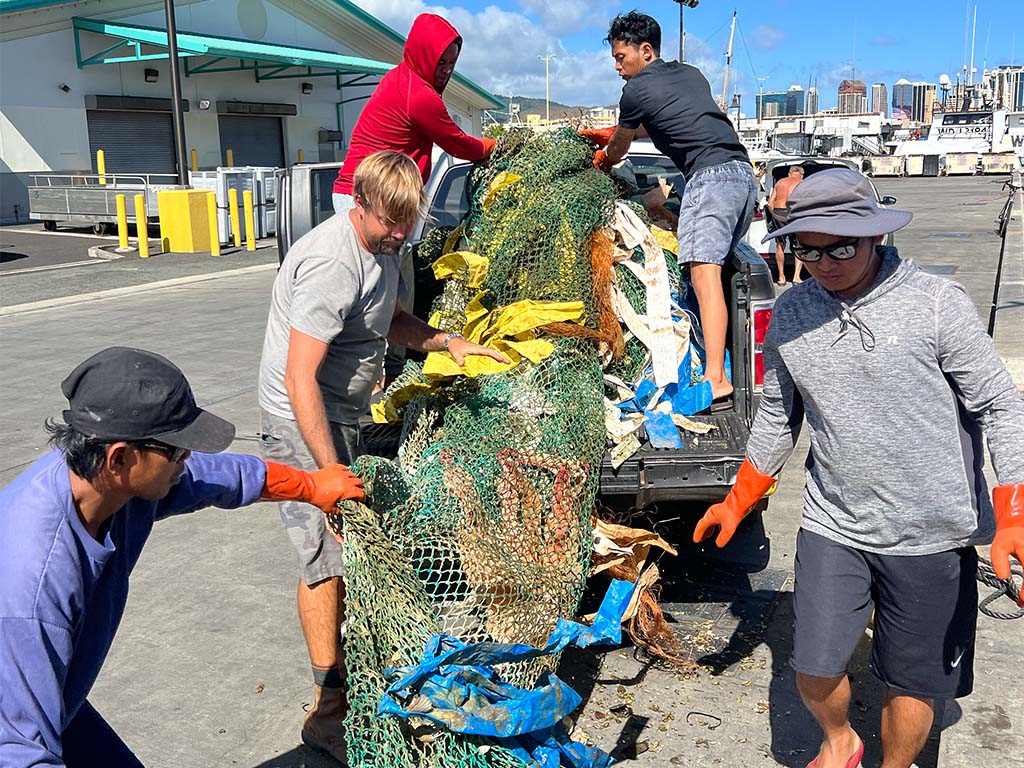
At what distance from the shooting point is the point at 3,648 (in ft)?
5.87

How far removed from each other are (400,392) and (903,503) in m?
2.12

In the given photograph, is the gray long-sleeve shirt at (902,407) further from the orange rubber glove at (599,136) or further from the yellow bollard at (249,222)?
the yellow bollard at (249,222)

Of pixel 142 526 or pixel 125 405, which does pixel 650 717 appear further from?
pixel 125 405

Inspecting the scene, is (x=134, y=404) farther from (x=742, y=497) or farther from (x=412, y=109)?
(x=412, y=109)

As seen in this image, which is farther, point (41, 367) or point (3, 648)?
point (41, 367)

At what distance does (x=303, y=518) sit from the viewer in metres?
3.32

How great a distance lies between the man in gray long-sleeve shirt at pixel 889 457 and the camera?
101 inches

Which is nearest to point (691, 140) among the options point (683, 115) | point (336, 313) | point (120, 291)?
point (683, 115)

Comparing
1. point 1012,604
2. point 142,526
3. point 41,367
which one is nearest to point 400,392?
point 142,526

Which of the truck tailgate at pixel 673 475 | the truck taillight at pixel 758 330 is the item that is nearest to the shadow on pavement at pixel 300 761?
the truck tailgate at pixel 673 475

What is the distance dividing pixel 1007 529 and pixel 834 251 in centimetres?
84

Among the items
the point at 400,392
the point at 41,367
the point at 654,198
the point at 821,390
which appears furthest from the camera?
the point at 41,367

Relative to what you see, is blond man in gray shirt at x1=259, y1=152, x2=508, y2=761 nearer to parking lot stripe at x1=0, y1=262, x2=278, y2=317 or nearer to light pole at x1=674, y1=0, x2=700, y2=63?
parking lot stripe at x1=0, y1=262, x2=278, y2=317

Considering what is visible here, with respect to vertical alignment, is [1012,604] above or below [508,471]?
below
